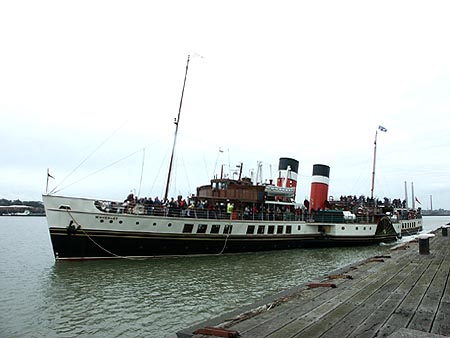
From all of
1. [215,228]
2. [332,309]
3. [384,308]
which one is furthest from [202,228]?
[384,308]

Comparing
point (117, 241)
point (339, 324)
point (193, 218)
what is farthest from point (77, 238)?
point (339, 324)

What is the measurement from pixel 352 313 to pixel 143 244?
16422 millimetres

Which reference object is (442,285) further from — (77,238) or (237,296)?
(77,238)

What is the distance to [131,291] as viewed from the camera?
1287 centimetres

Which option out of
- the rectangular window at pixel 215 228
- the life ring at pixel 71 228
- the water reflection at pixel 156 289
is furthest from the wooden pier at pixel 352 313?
the rectangular window at pixel 215 228

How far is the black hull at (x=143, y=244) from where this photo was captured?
61.7 ft

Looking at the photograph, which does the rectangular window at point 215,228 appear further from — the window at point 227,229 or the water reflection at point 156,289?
the water reflection at point 156,289

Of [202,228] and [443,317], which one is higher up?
[202,228]

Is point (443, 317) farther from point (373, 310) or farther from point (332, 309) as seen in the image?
point (332, 309)

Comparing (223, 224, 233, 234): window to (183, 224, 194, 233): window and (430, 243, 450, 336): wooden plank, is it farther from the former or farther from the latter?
(430, 243, 450, 336): wooden plank

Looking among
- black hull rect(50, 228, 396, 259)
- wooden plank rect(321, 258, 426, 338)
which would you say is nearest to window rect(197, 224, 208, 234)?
black hull rect(50, 228, 396, 259)

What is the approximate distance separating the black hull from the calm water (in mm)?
745

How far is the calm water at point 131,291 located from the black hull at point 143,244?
2.44ft

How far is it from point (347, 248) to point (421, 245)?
61.5 ft
